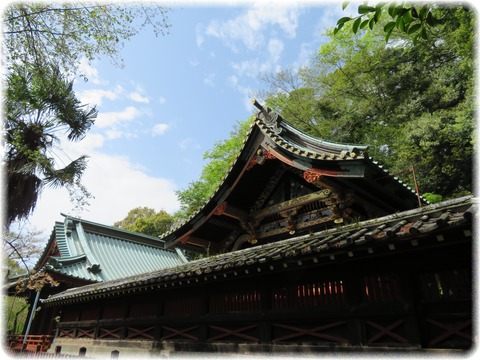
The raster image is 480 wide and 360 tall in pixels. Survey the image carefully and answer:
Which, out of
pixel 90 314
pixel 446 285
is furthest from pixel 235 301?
pixel 90 314

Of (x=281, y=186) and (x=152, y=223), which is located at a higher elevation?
(x=152, y=223)

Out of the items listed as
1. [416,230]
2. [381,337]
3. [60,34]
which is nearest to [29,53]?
[60,34]

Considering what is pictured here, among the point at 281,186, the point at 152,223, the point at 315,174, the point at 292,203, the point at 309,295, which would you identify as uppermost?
the point at 152,223

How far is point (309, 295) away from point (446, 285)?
2402 millimetres

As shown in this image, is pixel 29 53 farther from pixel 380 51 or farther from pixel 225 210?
pixel 380 51

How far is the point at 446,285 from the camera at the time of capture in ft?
15.1

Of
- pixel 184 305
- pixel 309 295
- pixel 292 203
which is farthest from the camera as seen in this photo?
pixel 292 203

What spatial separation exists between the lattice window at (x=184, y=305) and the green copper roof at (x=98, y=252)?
717 cm

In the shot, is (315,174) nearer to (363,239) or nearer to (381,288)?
(381,288)

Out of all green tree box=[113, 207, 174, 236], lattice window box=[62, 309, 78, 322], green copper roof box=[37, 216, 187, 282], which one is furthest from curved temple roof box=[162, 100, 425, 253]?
green tree box=[113, 207, 174, 236]

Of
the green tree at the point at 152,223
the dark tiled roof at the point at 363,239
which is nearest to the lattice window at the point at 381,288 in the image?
the dark tiled roof at the point at 363,239

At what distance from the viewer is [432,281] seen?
475cm

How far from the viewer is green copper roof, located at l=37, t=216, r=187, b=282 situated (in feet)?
55.5

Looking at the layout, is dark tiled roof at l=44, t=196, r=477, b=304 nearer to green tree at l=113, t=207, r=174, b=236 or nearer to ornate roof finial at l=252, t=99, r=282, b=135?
ornate roof finial at l=252, t=99, r=282, b=135
